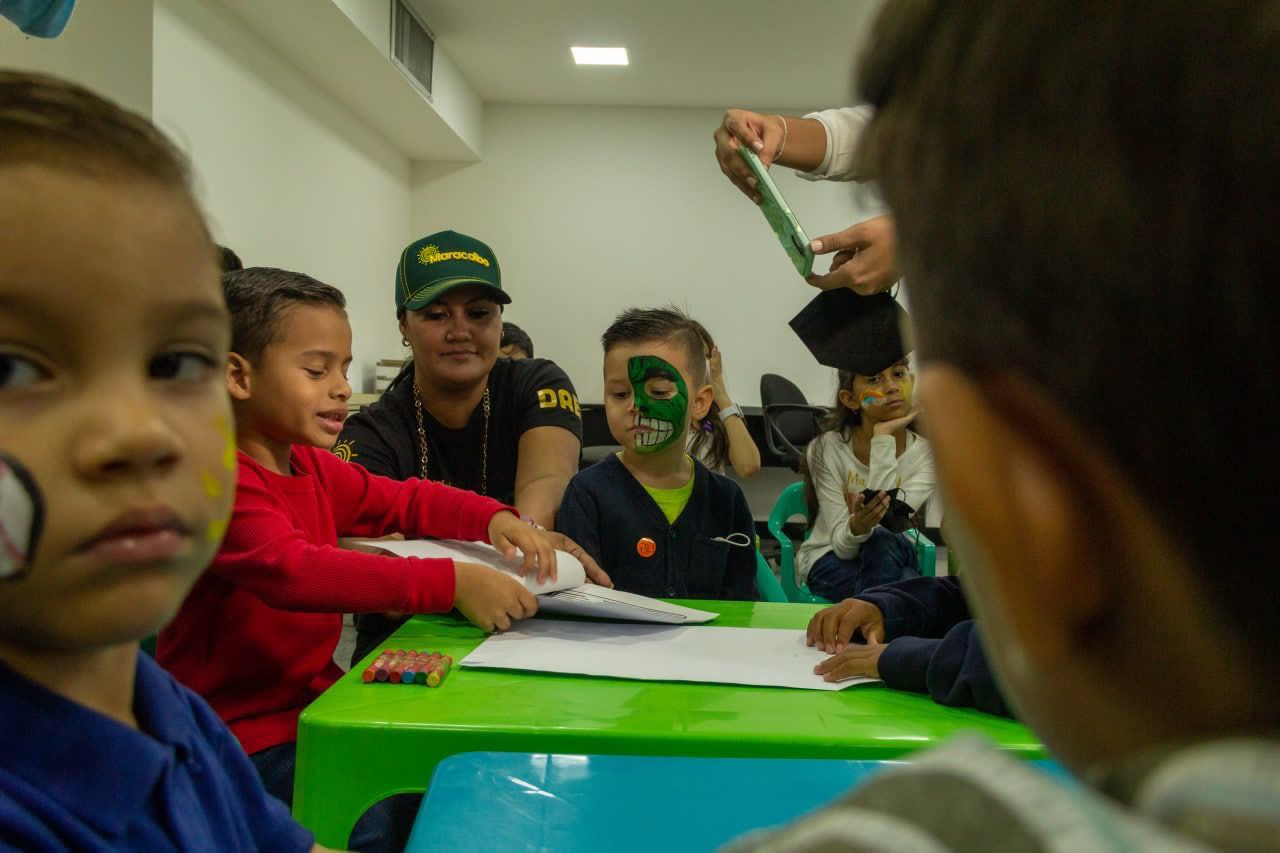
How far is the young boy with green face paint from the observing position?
5.53 feet

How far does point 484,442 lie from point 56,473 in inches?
57.3

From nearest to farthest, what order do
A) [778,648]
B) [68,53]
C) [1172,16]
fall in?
[1172,16] < [778,648] < [68,53]

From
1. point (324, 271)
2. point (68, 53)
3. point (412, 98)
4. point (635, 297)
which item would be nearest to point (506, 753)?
point (68, 53)

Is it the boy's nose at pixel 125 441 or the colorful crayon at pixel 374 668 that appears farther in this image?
the colorful crayon at pixel 374 668

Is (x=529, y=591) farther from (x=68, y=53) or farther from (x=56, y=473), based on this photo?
(x=68, y=53)

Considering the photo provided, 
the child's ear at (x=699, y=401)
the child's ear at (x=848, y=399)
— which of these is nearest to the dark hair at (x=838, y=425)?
the child's ear at (x=848, y=399)

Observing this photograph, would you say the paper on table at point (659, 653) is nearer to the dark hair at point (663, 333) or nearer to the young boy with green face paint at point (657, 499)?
the young boy with green face paint at point (657, 499)

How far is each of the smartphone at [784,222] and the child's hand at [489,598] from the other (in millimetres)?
536

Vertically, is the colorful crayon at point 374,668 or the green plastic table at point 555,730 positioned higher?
the colorful crayon at point 374,668

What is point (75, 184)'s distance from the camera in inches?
15.7

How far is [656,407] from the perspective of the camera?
1.73m

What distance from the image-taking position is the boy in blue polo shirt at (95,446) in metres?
0.38

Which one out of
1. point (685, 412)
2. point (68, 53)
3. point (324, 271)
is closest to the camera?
point (685, 412)

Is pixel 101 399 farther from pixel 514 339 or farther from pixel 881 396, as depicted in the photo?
pixel 514 339
